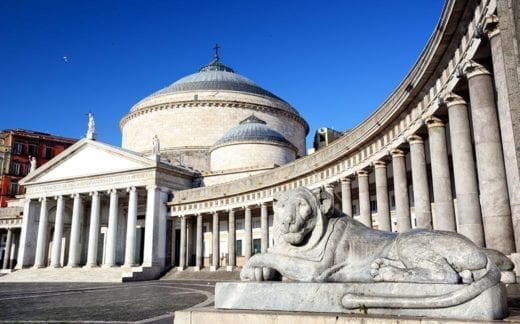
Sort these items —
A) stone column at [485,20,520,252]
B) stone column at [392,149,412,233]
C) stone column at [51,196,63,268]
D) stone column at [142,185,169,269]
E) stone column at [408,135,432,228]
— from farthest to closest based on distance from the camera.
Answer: stone column at [51,196,63,268] < stone column at [142,185,169,269] < stone column at [392,149,412,233] < stone column at [408,135,432,228] < stone column at [485,20,520,252]

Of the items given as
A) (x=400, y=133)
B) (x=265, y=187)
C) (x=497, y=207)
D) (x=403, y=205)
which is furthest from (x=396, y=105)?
(x=265, y=187)

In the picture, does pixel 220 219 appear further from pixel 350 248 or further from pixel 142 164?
pixel 350 248

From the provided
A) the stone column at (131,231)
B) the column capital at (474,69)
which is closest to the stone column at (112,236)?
the stone column at (131,231)

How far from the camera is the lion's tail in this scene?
175 inches

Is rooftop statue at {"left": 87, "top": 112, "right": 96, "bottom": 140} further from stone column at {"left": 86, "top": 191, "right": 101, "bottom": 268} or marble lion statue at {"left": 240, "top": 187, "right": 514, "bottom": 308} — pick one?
marble lion statue at {"left": 240, "top": 187, "right": 514, "bottom": 308}

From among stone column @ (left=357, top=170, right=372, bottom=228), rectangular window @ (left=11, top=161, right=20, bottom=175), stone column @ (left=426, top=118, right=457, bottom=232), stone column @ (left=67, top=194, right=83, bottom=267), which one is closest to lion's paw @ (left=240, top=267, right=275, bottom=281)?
stone column @ (left=426, top=118, right=457, bottom=232)

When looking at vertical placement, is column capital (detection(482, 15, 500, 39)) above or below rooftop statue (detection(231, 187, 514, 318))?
above

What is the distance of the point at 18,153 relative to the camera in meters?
74.9

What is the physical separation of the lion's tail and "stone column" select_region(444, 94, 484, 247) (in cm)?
899

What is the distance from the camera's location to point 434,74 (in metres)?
15.5

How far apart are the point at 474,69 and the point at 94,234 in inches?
1595

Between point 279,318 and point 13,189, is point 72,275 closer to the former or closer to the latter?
point 279,318

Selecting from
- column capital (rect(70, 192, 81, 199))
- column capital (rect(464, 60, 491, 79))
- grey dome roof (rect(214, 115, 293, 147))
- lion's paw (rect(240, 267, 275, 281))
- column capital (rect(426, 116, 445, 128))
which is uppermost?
grey dome roof (rect(214, 115, 293, 147))

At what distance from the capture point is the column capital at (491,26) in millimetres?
10094
